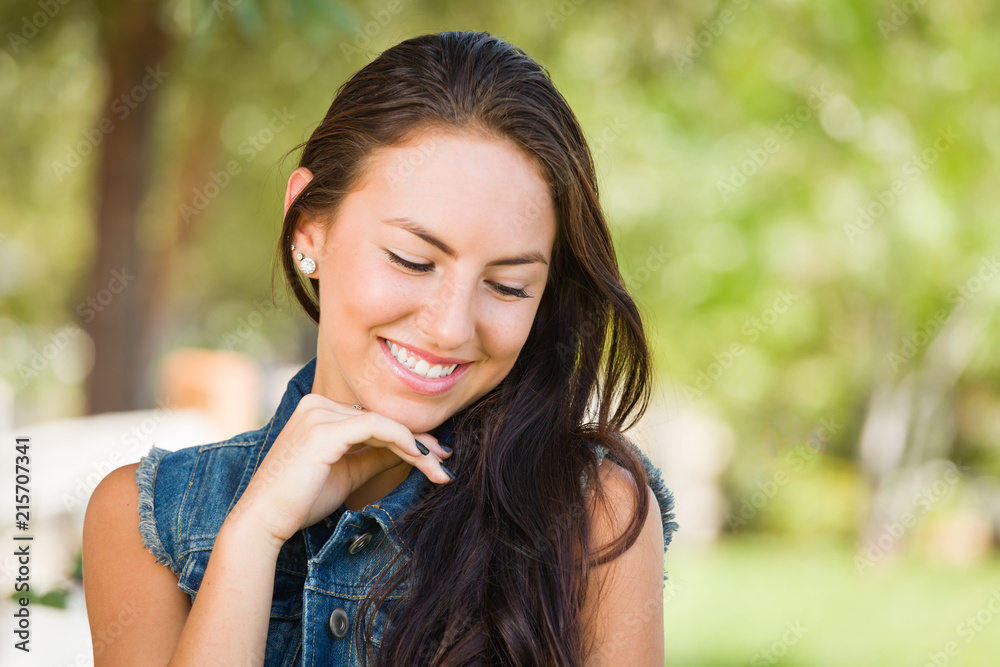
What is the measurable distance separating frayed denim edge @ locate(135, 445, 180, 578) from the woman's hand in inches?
11.0

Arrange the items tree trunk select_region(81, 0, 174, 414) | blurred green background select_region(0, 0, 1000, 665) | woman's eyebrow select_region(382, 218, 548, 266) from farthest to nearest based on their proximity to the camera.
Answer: tree trunk select_region(81, 0, 174, 414), blurred green background select_region(0, 0, 1000, 665), woman's eyebrow select_region(382, 218, 548, 266)

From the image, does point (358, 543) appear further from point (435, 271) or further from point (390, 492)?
point (435, 271)

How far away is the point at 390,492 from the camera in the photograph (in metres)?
2.03

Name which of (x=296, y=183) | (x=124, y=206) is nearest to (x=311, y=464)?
(x=296, y=183)

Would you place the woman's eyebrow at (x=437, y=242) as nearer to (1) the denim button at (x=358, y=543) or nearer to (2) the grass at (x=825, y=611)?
(1) the denim button at (x=358, y=543)

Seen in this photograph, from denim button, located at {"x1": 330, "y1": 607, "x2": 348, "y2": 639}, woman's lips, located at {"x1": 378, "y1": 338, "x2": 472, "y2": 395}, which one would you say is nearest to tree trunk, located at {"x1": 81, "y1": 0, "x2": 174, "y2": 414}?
woman's lips, located at {"x1": 378, "y1": 338, "x2": 472, "y2": 395}

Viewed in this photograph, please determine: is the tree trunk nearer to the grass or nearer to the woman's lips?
the grass

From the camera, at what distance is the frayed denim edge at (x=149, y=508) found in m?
1.93

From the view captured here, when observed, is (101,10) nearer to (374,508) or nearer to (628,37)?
(628,37)

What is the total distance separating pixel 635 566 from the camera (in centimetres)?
179

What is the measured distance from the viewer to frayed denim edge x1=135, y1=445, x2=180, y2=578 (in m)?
1.93

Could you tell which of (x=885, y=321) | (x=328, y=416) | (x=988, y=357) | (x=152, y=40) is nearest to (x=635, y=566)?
(x=328, y=416)

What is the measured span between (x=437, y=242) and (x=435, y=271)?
6 cm

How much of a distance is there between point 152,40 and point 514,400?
17.3 ft
